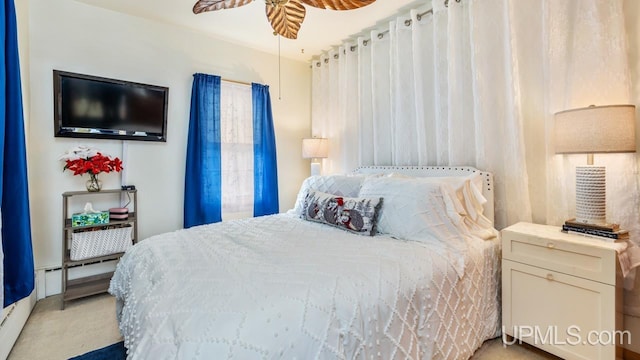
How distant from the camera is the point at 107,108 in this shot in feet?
8.74

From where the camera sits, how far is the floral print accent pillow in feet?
6.52

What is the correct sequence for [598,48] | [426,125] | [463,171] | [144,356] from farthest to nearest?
[426,125] → [463,171] → [598,48] → [144,356]

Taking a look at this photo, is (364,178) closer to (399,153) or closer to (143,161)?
(399,153)

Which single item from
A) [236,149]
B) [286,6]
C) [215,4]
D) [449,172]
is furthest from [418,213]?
[236,149]

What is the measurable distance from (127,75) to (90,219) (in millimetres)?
1385

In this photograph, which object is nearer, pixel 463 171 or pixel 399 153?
pixel 463 171

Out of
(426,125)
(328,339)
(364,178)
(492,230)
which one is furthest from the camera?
(426,125)

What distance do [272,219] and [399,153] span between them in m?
1.34

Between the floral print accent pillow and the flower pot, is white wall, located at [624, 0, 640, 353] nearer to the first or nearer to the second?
the floral print accent pillow

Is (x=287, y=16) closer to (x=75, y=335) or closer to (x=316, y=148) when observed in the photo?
(x=316, y=148)

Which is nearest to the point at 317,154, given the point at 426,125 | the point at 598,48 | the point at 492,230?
the point at 426,125

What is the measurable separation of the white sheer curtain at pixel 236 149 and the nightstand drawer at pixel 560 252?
8.77ft

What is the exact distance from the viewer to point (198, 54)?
10.4 feet

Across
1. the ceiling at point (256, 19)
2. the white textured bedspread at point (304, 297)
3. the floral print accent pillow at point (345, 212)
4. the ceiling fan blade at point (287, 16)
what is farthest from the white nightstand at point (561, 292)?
the ceiling at point (256, 19)
